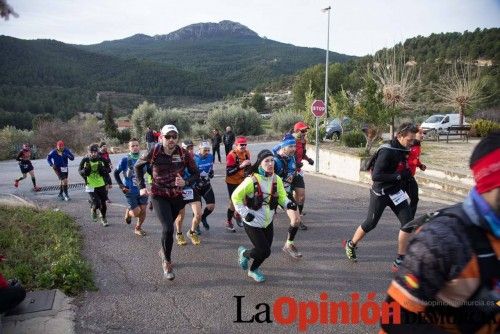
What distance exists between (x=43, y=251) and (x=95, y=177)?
7.71 feet

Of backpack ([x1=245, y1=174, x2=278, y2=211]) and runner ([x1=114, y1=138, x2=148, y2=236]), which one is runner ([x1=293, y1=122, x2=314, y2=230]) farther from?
runner ([x1=114, y1=138, x2=148, y2=236])

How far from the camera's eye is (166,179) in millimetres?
5211

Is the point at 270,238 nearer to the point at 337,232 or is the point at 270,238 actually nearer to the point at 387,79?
the point at 337,232

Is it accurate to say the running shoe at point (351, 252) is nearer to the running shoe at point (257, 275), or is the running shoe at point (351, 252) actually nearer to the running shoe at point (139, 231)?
the running shoe at point (257, 275)

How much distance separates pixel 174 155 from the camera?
5.34 m

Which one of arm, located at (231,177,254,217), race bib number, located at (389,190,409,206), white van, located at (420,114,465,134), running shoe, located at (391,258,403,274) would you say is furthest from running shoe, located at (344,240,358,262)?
white van, located at (420,114,465,134)

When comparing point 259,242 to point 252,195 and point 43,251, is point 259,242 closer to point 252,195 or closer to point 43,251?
point 252,195

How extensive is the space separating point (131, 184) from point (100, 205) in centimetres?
139

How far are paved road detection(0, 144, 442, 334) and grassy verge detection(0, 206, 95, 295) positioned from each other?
26 cm

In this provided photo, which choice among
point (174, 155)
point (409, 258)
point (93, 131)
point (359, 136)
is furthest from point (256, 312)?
point (93, 131)

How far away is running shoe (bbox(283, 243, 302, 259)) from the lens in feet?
19.1

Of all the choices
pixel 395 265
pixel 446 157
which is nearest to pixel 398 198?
pixel 395 265

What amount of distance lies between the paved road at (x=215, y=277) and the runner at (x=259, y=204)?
1.41 feet

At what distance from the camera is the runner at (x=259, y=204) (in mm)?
4738
